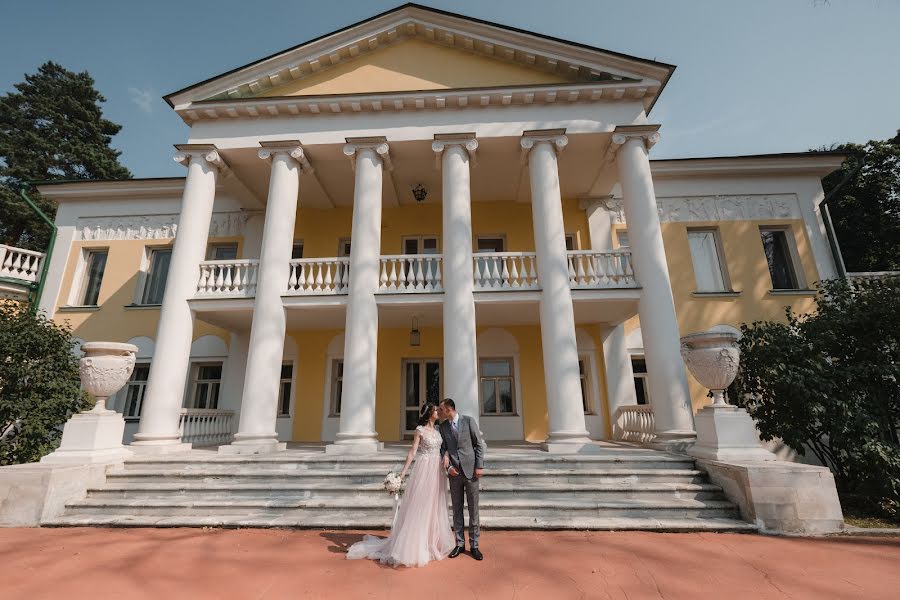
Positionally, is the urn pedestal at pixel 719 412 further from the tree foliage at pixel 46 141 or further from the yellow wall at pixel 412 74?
the tree foliage at pixel 46 141

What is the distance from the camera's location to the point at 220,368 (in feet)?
41.6

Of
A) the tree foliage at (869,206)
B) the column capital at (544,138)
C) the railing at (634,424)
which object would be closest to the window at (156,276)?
the column capital at (544,138)

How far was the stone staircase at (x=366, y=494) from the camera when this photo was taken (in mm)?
5848

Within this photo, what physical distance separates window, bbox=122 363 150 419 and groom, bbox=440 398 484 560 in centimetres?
1175

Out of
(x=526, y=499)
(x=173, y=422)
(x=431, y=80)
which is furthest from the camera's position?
(x=431, y=80)

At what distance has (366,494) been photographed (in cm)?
658

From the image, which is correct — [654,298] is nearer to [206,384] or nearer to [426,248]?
[426,248]

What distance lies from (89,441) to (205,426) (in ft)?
11.8

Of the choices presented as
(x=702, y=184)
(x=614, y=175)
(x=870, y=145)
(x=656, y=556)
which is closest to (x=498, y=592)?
(x=656, y=556)

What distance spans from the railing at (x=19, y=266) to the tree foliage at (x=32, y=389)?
18.7 feet

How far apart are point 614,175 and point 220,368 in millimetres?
13652

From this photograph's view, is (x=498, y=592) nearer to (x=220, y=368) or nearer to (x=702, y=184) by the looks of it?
(x=220, y=368)

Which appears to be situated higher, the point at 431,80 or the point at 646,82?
the point at 431,80

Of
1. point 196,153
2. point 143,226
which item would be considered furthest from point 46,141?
point 196,153
